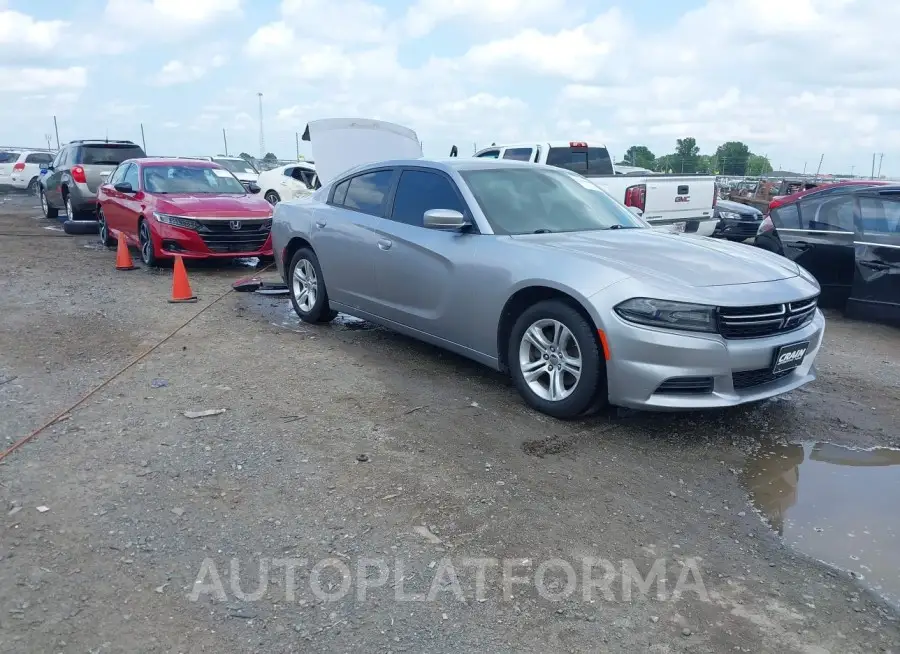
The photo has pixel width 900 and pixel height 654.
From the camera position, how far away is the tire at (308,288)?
7047mm

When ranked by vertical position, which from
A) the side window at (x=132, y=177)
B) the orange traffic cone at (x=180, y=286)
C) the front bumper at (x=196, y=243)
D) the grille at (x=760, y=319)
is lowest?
the orange traffic cone at (x=180, y=286)

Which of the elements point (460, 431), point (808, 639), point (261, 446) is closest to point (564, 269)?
point (460, 431)

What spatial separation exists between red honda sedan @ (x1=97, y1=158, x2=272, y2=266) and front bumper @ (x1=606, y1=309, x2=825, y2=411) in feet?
23.4

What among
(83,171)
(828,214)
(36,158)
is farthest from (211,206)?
(36,158)

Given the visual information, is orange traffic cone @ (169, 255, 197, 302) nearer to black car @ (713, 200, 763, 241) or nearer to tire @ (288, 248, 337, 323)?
tire @ (288, 248, 337, 323)

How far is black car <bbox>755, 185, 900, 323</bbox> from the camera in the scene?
7.33 metres

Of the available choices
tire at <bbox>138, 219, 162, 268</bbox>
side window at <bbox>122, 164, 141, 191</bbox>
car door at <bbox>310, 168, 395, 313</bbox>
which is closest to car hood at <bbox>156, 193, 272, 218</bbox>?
tire at <bbox>138, 219, 162, 268</bbox>

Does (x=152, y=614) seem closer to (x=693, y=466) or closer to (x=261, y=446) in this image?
(x=261, y=446)

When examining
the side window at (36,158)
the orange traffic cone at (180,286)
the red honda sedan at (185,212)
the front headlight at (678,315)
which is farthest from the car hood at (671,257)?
the side window at (36,158)

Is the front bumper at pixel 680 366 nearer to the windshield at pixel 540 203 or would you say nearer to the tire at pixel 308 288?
the windshield at pixel 540 203

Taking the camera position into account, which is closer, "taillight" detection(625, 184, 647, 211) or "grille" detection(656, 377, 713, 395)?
"grille" detection(656, 377, 713, 395)

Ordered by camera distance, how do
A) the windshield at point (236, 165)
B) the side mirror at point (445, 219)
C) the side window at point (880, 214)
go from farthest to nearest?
the windshield at point (236, 165), the side window at point (880, 214), the side mirror at point (445, 219)

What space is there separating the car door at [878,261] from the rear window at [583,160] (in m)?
6.07

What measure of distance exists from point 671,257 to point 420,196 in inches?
81.5
